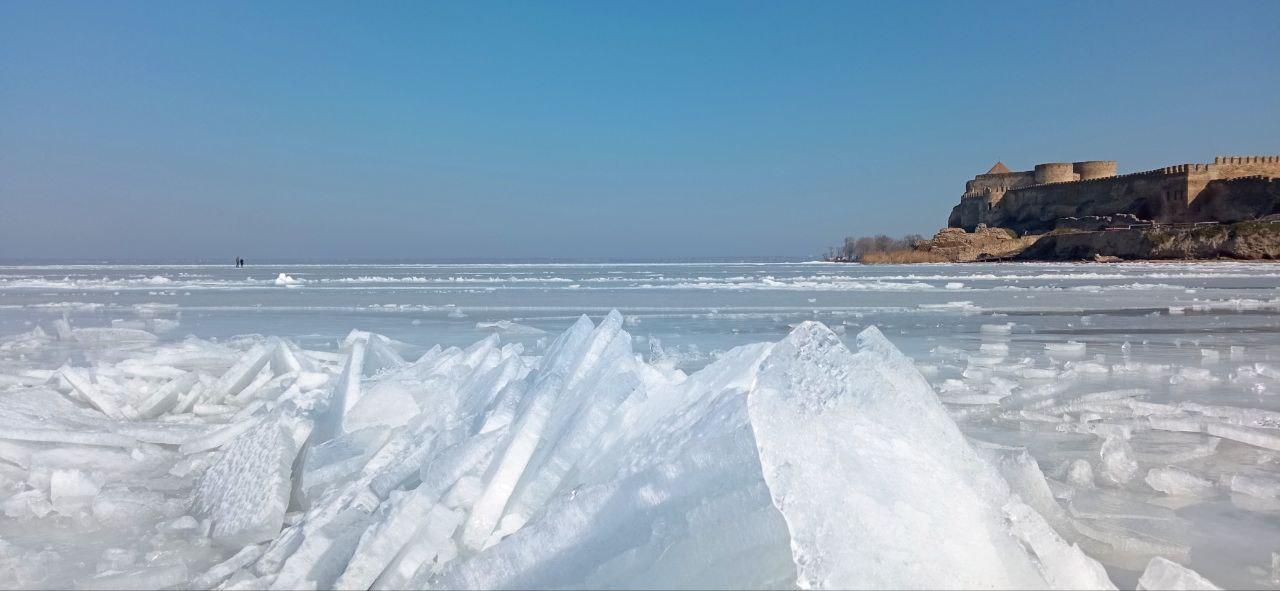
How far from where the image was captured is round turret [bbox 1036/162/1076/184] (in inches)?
2103

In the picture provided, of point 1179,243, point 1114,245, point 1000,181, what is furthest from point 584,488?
point 1000,181

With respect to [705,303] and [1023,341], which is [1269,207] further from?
[1023,341]

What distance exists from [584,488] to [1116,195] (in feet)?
177

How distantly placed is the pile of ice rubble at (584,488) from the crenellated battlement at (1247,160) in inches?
2002

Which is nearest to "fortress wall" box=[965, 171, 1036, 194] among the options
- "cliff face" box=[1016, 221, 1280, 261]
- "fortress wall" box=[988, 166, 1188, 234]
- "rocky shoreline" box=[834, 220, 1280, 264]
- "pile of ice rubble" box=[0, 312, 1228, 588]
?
"fortress wall" box=[988, 166, 1188, 234]

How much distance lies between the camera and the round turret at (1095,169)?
53.2 metres

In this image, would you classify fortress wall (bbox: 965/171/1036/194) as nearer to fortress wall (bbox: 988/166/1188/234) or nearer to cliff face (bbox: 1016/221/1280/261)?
fortress wall (bbox: 988/166/1188/234)

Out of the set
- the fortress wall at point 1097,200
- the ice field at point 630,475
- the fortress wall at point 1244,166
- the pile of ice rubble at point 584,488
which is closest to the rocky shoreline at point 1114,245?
the fortress wall at point 1097,200

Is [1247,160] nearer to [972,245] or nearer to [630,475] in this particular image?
[972,245]

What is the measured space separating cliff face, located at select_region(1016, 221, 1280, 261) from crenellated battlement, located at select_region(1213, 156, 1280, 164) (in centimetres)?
1200

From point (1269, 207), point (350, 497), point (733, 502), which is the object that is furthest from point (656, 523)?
point (1269, 207)

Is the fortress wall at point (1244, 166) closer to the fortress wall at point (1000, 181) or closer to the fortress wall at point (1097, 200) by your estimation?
the fortress wall at point (1097, 200)

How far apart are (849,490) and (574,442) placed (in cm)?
62

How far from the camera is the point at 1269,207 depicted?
3834cm
